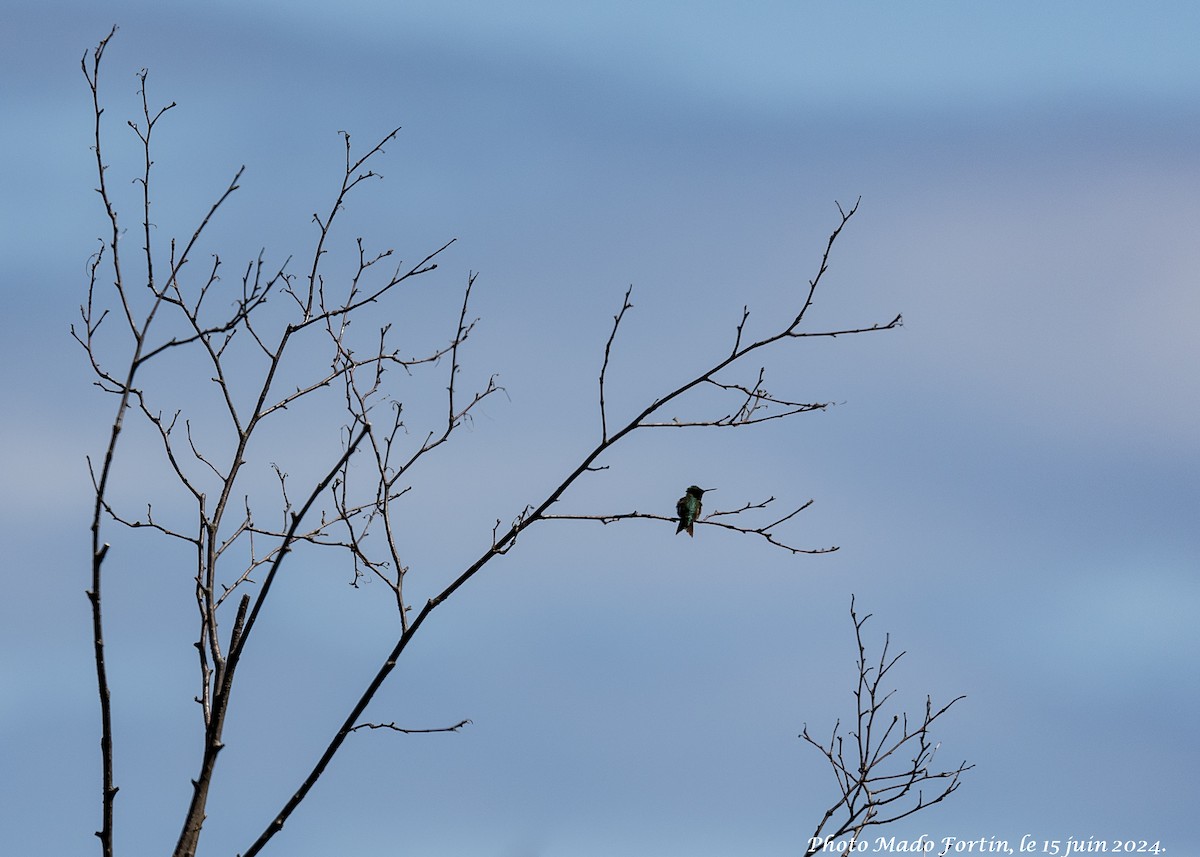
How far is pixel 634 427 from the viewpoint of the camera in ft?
14.1

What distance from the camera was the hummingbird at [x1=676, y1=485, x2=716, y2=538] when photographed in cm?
453

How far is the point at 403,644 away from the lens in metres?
3.98

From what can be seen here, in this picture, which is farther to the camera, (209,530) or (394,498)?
(394,498)

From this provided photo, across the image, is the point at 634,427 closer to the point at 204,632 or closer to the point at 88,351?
the point at 204,632

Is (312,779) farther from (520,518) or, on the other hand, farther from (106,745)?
(520,518)

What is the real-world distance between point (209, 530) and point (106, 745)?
124 cm

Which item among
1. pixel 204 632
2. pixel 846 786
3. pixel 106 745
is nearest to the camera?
pixel 106 745

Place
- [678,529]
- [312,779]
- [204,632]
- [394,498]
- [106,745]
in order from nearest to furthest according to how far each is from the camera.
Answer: [106,745]
[312,779]
[204,632]
[678,529]
[394,498]

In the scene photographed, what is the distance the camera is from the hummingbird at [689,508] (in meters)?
4.53

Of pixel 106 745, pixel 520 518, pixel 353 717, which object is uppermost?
pixel 520 518

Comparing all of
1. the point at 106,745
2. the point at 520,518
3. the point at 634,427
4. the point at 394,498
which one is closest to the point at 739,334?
the point at 634,427

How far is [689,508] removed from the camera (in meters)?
5.14

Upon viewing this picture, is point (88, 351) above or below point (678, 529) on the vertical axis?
above

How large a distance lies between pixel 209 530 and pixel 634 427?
5.24 ft
